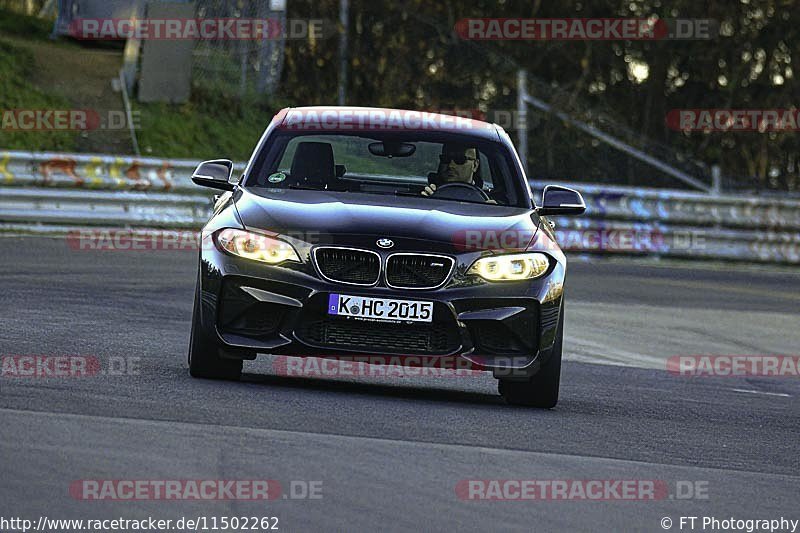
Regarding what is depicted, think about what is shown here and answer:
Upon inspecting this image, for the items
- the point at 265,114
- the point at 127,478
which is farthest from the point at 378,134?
the point at 265,114

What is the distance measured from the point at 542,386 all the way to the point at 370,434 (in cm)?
200

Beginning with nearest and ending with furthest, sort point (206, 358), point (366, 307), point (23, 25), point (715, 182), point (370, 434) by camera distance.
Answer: point (370, 434) → point (366, 307) → point (206, 358) → point (715, 182) → point (23, 25)

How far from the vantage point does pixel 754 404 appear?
476 inches

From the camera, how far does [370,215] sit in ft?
32.3

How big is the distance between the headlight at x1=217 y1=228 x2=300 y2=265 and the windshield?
1.04 m

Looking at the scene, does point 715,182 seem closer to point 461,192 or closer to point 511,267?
point 461,192

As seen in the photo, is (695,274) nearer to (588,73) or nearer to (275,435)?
(588,73)

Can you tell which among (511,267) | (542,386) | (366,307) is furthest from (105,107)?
(366,307)

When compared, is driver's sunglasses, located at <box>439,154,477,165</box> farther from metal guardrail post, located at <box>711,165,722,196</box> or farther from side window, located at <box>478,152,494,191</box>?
metal guardrail post, located at <box>711,165,722,196</box>

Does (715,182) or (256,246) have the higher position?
(256,246)

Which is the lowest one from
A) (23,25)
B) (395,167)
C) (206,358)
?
(23,25)

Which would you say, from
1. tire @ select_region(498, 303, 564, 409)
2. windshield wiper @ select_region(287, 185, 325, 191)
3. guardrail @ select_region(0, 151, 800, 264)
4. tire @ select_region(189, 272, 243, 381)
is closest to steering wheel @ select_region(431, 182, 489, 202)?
windshield wiper @ select_region(287, 185, 325, 191)

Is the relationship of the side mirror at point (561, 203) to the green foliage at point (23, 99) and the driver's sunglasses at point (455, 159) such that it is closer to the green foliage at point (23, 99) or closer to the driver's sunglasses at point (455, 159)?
the driver's sunglasses at point (455, 159)

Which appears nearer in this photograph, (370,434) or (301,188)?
(370,434)
